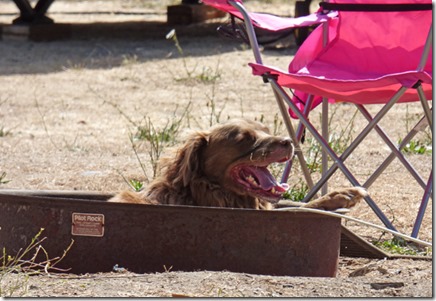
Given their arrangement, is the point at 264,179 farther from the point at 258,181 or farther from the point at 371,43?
the point at 371,43

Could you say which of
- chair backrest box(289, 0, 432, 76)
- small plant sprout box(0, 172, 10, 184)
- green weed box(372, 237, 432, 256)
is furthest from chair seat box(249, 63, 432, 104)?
small plant sprout box(0, 172, 10, 184)

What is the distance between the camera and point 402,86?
185 inches

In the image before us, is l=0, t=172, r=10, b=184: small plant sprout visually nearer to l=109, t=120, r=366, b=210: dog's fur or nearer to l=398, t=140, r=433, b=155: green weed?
l=109, t=120, r=366, b=210: dog's fur

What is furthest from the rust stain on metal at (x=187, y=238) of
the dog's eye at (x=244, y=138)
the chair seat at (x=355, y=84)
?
the chair seat at (x=355, y=84)

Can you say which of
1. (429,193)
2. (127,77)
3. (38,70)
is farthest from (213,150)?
(38,70)

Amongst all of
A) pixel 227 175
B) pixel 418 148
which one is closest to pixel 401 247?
pixel 227 175

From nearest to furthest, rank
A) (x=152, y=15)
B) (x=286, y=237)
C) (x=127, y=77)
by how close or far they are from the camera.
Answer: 1. (x=286, y=237)
2. (x=127, y=77)
3. (x=152, y=15)

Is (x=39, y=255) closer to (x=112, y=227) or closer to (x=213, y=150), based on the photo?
(x=112, y=227)

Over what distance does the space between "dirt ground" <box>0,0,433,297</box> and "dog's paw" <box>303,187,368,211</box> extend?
1.01ft

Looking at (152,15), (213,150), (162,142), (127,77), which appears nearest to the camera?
(213,150)

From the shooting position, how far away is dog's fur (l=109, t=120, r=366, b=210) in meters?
4.22

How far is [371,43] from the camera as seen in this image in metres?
5.77

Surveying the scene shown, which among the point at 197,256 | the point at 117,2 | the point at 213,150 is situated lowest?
the point at 117,2

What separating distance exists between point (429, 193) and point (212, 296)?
69.4 inches
